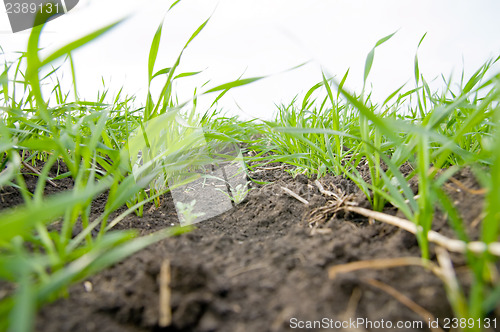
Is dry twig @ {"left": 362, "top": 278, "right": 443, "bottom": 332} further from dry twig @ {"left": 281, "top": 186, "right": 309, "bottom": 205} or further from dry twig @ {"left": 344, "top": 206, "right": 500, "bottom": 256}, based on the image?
dry twig @ {"left": 281, "top": 186, "right": 309, "bottom": 205}

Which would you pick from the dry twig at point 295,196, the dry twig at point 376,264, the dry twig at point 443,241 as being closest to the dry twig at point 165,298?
the dry twig at point 376,264

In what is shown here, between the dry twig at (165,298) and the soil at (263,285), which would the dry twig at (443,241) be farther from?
the dry twig at (165,298)

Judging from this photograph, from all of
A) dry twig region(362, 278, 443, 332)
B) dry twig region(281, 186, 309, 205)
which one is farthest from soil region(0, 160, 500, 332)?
dry twig region(281, 186, 309, 205)

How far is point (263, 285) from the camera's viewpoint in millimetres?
503

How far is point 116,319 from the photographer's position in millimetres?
454

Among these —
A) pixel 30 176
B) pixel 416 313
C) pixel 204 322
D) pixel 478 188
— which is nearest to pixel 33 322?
pixel 204 322

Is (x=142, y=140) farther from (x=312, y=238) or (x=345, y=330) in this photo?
(x=345, y=330)

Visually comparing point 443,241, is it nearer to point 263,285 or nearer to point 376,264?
point 376,264

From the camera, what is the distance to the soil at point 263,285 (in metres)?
0.43

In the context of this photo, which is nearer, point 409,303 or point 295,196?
point 409,303

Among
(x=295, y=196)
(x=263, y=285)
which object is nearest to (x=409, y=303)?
(x=263, y=285)

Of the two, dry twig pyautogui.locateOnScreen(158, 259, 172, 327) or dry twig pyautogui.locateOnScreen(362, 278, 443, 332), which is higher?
dry twig pyautogui.locateOnScreen(158, 259, 172, 327)

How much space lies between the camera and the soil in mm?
435

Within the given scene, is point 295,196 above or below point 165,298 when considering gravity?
below
